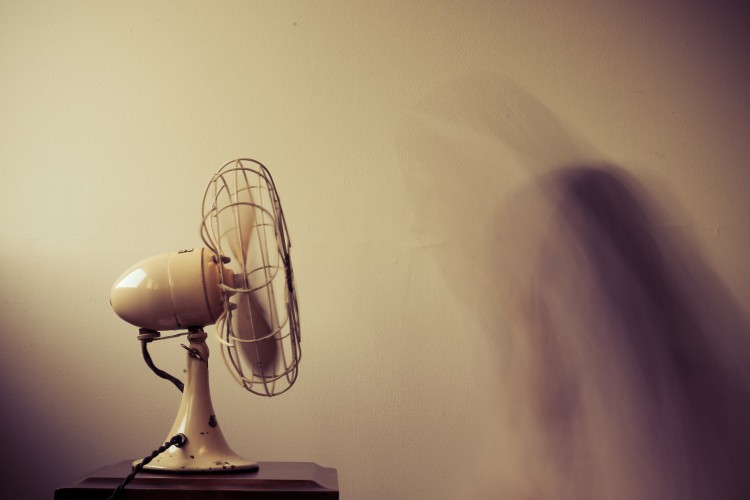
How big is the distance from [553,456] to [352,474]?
484mm

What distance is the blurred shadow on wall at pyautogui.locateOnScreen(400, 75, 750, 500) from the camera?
1572mm

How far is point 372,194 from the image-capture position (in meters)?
1.66

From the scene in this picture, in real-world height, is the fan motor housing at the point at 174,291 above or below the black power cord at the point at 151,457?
above

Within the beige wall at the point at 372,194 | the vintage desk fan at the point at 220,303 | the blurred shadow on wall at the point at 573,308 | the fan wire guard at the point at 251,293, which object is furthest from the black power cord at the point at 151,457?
the blurred shadow on wall at the point at 573,308

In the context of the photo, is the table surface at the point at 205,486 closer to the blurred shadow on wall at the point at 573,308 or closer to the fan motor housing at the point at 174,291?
the fan motor housing at the point at 174,291

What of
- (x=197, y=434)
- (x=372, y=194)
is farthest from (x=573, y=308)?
(x=197, y=434)

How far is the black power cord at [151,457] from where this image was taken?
108cm

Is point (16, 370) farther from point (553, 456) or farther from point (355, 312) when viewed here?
point (553, 456)

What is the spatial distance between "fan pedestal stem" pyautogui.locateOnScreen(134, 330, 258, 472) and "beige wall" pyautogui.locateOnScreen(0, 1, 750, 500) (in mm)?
345

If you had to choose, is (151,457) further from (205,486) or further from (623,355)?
(623,355)

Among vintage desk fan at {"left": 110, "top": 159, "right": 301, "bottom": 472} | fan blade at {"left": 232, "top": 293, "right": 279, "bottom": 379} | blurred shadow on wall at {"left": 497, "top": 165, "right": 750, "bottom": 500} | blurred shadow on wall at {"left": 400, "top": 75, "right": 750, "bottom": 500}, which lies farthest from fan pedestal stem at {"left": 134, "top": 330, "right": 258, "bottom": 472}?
blurred shadow on wall at {"left": 497, "top": 165, "right": 750, "bottom": 500}

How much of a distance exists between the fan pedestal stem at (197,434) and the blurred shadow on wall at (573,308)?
63 centimetres

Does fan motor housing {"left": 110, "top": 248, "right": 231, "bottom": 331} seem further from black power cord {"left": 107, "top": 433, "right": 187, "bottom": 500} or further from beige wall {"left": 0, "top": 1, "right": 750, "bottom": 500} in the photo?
beige wall {"left": 0, "top": 1, "right": 750, "bottom": 500}

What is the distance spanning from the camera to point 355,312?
1.63 metres
